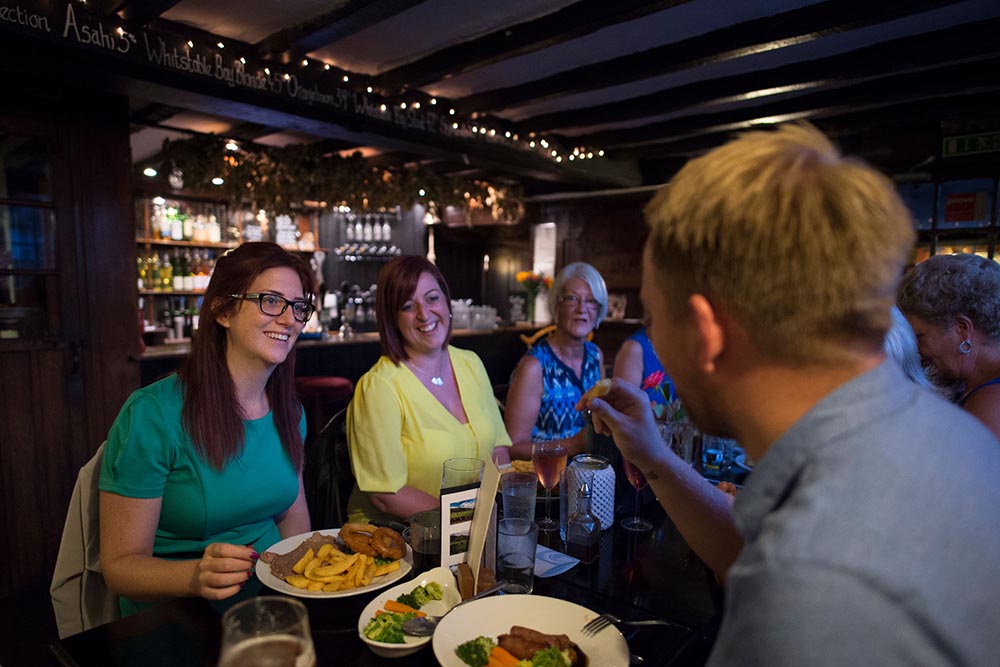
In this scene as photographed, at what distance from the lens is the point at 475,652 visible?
3.29 ft

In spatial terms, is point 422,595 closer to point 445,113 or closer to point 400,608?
point 400,608

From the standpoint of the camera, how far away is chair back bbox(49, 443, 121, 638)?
1502mm

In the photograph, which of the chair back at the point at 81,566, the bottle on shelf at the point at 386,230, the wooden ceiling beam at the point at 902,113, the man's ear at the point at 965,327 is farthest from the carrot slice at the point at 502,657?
the bottle on shelf at the point at 386,230

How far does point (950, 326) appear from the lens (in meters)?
1.94

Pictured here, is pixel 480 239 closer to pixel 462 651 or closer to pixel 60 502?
pixel 60 502

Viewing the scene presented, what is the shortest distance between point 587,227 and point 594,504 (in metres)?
6.31

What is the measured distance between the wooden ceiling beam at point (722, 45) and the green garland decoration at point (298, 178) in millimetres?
1757

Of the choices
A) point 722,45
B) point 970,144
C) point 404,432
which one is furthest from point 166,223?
point 970,144

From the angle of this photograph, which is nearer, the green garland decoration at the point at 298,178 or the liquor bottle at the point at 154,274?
the green garland decoration at the point at 298,178

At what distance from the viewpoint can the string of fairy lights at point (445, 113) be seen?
3.54m

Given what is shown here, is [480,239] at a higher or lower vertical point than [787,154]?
higher

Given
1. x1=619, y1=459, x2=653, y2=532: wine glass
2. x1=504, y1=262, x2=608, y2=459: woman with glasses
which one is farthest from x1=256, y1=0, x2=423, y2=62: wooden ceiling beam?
x1=619, y1=459, x2=653, y2=532: wine glass

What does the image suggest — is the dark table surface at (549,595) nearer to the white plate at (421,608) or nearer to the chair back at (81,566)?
the white plate at (421,608)

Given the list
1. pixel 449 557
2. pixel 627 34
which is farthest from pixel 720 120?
pixel 449 557
